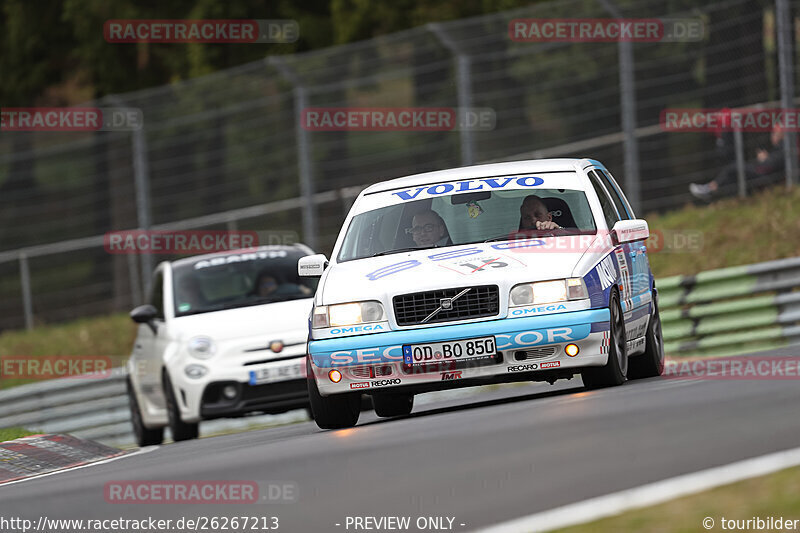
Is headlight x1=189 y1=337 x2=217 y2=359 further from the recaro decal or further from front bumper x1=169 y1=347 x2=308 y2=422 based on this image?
the recaro decal

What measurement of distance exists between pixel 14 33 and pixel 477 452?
82.6 ft

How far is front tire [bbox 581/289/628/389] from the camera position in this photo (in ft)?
34.5

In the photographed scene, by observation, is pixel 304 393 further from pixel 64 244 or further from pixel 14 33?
pixel 14 33

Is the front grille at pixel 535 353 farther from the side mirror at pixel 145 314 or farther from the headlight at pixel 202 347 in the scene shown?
the side mirror at pixel 145 314

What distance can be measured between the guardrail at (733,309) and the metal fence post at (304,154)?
5.29 m

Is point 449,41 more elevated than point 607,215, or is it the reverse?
point 449,41

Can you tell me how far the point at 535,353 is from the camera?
1020cm

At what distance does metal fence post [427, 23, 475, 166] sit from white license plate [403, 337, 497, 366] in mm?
9980

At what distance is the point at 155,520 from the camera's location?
7.29 meters

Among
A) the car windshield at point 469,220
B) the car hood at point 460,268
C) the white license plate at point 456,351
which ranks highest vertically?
the car windshield at point 469,220

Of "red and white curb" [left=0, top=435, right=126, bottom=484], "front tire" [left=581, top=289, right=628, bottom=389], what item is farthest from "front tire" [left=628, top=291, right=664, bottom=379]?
"red and white curb" [left=0, top=435, right=126, bottom=484]

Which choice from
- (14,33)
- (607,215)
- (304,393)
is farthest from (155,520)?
(14,33)

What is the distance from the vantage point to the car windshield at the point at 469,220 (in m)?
11.2

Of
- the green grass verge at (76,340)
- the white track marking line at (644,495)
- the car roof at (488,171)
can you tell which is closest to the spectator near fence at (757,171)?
the car roof at (488,171)
